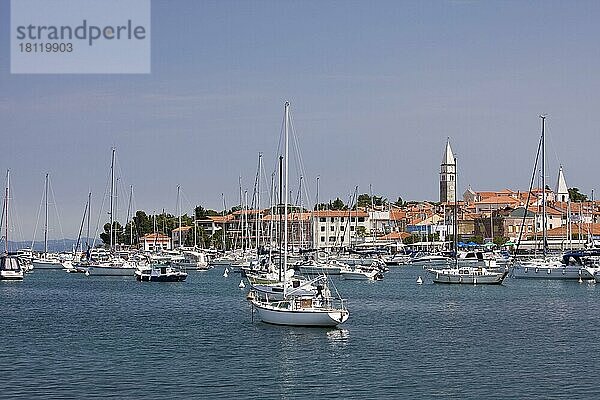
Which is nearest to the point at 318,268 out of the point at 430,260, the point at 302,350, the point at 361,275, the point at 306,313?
the point at 361,275

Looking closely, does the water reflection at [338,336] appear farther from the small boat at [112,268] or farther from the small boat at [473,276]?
the small boat at [112,268]

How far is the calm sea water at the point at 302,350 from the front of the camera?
29344 millimetres

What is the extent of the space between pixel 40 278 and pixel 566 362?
6885cm

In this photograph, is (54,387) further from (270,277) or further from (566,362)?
(270,277)

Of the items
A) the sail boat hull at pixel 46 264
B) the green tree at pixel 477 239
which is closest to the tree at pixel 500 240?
the green tree at pixel 477 239

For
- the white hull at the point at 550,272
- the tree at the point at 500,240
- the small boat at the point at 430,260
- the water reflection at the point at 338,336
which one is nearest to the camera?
the water reflection at the point at 338,336

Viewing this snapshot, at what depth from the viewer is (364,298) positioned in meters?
63.6

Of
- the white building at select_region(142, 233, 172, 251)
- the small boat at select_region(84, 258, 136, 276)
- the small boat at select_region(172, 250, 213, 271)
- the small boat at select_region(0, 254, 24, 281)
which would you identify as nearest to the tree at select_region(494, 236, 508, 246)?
the white building at select_region(142, 233, 172, 251)

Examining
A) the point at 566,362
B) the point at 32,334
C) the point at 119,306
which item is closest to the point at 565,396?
the point at 566,362

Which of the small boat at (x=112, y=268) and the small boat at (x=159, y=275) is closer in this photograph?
the small boat at (x=159, y=275)

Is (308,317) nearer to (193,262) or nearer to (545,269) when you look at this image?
(545,269)

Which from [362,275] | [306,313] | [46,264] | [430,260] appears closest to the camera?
[306,313]

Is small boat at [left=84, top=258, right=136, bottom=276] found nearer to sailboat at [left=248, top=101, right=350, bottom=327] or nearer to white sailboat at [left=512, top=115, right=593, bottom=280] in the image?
white sailboat at [left=512, top=115, right=593, bottom=280]

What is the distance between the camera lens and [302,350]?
36406mm
